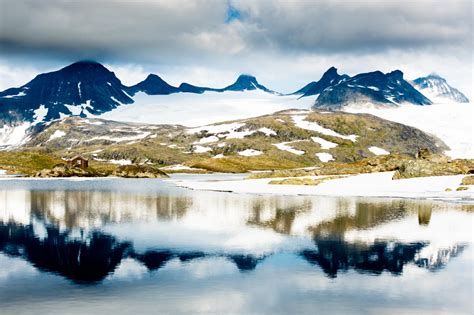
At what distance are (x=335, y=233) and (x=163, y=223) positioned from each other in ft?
61.9

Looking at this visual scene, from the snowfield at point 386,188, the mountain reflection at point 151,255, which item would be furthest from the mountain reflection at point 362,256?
the snowfield at point 386,188

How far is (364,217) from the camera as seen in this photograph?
64.2 meters

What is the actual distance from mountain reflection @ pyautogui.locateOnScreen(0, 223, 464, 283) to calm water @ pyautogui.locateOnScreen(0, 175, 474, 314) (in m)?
0.08

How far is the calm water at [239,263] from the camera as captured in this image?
92.0 feet

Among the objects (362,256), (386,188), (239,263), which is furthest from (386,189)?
(239,263)

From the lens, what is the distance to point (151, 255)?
40625 mm

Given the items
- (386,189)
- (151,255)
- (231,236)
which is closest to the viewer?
(151,255)

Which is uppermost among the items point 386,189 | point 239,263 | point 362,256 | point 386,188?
point 386,188

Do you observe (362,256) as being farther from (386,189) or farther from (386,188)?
(386,188)

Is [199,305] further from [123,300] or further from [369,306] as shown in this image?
[369,306]

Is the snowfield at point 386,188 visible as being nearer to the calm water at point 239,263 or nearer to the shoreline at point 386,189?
the shoreline at point 386,189

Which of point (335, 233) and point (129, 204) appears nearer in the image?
point (335, 233)

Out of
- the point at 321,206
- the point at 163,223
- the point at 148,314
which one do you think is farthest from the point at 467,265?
the point at 321,206

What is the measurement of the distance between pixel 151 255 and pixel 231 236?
11293 mm
